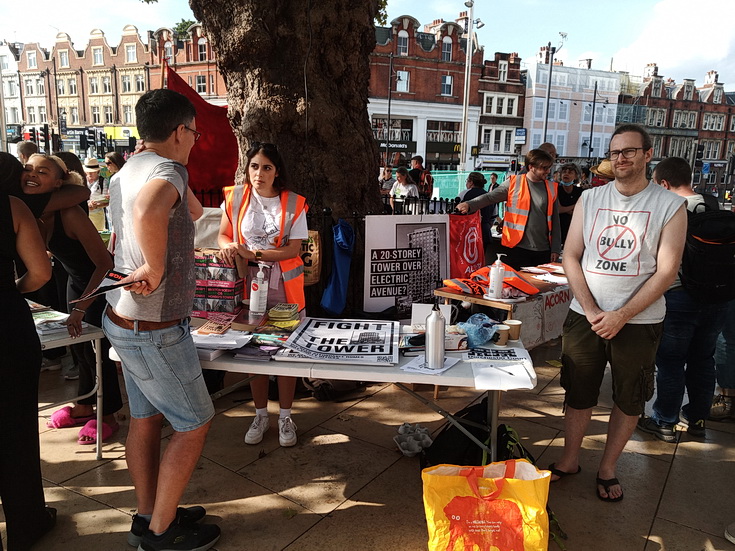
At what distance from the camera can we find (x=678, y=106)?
5944 cm

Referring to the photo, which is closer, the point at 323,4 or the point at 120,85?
the point at 323,4

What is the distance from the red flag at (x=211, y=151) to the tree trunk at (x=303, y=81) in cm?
97

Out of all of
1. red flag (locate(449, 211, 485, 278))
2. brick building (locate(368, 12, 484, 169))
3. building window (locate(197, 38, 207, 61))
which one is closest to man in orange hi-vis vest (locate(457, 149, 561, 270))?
red flag (locate(449, 211, 485, 278))

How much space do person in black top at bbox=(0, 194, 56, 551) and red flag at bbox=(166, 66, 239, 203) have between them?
3404 millimetres

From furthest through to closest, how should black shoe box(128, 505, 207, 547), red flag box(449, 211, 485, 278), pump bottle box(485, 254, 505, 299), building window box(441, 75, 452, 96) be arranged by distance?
building window box(441, 75, 452, 96) → red flag box(449, 211, 485, 278) → pump bottle box(485, 254, 505, 299) → black shoe box(128, 505, 207, 547)

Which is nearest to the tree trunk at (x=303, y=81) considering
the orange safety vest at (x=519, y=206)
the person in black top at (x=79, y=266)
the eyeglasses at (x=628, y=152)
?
the orange safety vest at (x=519, y=206)

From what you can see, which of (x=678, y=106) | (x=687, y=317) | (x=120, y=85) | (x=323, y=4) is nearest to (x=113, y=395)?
(x=323, y=4)

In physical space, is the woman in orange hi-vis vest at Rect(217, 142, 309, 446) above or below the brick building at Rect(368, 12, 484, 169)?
below

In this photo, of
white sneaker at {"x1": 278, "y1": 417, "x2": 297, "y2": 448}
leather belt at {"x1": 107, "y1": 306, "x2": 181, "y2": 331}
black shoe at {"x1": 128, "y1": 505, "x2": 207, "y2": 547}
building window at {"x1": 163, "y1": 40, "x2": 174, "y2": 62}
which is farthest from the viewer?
building window at {"x1": 163, "y1": 40, "x2": 174, "y2": 62}

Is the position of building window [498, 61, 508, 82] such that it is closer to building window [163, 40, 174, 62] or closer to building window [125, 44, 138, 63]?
building window [163, 40, 174, 62]

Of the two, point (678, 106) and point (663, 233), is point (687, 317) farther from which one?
point (678, 106)

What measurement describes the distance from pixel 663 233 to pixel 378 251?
237 cm

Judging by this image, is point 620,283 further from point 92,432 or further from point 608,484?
point 92,432

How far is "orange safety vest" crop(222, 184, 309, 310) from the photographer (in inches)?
132
